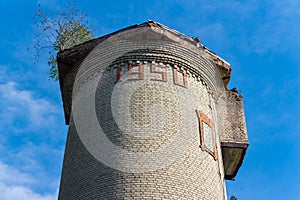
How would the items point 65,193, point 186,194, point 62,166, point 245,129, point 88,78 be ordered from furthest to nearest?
point 245,129
point 88,78
point 62,166
point 65,193
point 186,194

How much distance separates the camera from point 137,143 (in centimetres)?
1016

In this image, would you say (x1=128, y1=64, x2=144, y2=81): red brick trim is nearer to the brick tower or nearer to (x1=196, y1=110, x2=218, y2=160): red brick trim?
the brick tower

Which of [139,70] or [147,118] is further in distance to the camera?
[139,70]

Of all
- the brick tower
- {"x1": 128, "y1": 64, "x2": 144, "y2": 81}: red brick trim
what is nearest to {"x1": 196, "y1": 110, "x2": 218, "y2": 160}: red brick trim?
the brick tower

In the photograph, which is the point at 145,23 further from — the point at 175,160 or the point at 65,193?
the point at 65,193

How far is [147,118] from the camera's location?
1058cm

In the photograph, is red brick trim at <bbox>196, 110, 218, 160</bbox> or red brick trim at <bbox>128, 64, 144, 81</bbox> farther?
red brick trim at <bbox>128, 64, 144, 81</bbox>

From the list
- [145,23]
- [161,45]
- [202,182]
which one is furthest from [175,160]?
[145,23]

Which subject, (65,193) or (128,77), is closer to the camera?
(65,193)

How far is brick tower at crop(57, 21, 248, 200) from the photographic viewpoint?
9805mm

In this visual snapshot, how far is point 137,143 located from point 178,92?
197 cm

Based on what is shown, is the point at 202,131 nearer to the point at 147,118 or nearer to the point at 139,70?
the point at 147,118

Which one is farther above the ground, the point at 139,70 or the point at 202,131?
the point at 139,70

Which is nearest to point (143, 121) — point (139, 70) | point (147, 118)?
point (147, 118)
